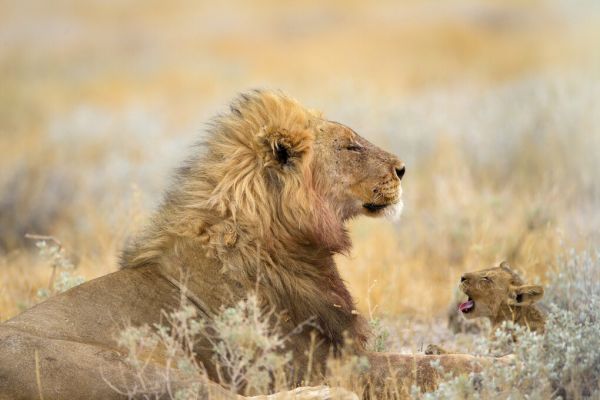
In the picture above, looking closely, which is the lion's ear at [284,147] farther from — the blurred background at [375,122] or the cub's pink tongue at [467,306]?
the cub's pink tongue at [467,306]

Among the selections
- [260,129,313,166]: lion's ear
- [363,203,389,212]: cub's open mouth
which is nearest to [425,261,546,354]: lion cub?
[363,203,389,212]: cub's open mouth

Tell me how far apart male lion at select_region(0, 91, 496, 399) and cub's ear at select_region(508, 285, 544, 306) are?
0.71 m

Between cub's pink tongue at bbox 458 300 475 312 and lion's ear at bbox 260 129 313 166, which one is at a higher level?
lion's ear at bbox 260 129 313 166

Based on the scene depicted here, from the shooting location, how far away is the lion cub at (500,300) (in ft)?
17.4

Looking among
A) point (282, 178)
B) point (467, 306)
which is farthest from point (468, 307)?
point (282, 178)

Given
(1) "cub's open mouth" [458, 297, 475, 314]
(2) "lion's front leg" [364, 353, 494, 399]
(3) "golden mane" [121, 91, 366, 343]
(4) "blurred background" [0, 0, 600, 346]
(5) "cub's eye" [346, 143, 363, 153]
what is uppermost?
(4) "blurred background" [0, 0, 600, 346]

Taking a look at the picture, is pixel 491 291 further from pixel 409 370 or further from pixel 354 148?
pixel 354 148

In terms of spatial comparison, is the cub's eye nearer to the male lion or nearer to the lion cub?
the male lion

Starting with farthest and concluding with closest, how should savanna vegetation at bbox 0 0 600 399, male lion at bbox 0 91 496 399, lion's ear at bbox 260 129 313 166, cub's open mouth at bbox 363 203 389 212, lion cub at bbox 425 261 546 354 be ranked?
savanna vegetation at bbox 0 0 600 399 < lion cub at bbox 425 261 546 354 < cub's open mouth at bbox 363 203 389 212 < lion's ear at bbox 260 129 313 166 < male lion at bbox 0 91 496 399

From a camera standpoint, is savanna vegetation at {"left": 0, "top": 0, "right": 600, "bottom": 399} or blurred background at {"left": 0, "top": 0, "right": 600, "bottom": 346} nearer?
savanna vegetation at {"left": 0, "top": 0, "right": 600, "bottom": 399}

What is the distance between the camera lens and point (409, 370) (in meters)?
4.72

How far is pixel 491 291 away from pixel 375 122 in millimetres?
7488

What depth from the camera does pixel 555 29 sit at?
28969 mm

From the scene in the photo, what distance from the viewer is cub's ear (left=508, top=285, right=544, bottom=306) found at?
524 cm
